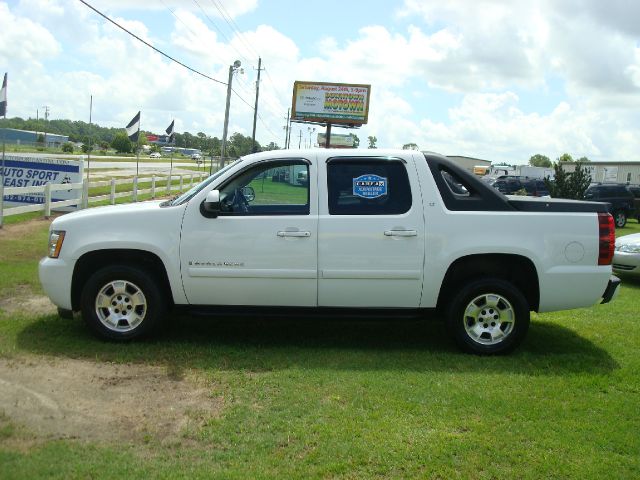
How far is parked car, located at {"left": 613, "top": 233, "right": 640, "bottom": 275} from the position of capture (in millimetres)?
10352

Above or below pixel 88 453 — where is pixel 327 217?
above

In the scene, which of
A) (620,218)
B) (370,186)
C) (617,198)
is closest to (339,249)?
(370,186)

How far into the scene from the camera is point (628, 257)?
1043 centimetres

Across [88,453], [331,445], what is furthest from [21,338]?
[331,445]

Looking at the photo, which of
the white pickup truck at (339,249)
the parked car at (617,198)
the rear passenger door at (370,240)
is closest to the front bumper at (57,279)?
the white pickup truck at (339,249)

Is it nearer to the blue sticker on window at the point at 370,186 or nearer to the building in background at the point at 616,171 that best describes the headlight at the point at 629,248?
the blue sticker on window at the point at 370,186

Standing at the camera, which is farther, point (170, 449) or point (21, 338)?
point (21, 338)

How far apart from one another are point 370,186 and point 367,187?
0.10 feet

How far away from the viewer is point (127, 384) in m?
4.76

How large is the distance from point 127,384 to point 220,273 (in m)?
1.28

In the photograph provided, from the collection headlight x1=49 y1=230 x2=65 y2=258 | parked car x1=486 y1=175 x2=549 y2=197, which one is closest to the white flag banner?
headlight x1=49 y1=230 x2=65 y2=258

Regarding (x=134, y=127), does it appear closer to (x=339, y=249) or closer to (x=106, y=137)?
(x=339, y=249)

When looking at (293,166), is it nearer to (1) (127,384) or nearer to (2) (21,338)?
(1) (127,384)

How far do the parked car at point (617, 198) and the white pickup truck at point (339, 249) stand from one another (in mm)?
21008
